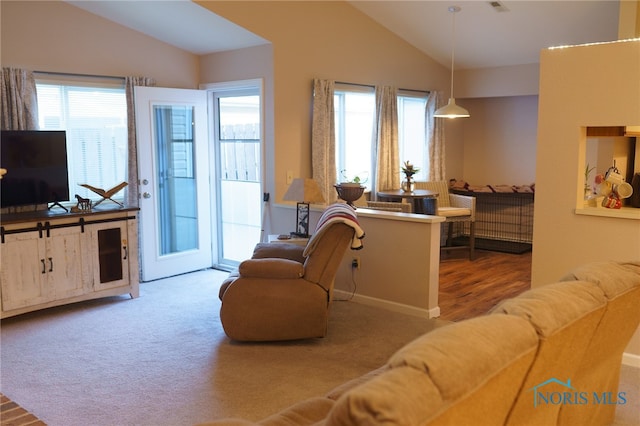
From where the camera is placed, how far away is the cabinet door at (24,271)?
4551 mm

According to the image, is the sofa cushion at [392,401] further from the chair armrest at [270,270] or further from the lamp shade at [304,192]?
the lamp shade at [304,192]

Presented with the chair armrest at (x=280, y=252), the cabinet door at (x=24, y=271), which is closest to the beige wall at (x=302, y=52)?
the chair armrest at (x=280, y=252)

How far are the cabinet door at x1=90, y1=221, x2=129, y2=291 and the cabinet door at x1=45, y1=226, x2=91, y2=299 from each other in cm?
11

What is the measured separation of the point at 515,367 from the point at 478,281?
15.0 feet

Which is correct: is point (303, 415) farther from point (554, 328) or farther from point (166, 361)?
point (166, 361)

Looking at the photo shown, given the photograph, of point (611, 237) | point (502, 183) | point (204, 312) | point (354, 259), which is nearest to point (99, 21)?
point (204, 312)

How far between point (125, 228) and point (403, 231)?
2565 millimetres

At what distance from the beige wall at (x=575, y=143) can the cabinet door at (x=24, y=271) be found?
12.9ft

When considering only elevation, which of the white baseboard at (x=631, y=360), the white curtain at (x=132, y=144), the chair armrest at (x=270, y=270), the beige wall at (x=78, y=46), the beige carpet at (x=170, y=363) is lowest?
the beige carpet at (x=170, y=363)

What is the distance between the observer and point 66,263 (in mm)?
4918

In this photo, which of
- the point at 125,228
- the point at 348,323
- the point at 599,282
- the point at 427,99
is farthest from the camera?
the point at 427,99

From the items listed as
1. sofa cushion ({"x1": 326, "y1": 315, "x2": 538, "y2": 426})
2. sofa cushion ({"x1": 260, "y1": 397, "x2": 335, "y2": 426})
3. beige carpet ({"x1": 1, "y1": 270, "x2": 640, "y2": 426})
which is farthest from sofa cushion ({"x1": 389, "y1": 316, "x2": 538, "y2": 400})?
beige carpet ({"x1": 1, "y1": 270, "x2": 640, "y2": 426})

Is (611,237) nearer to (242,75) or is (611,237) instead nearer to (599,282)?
(599,282)

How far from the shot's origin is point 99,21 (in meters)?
5.57
